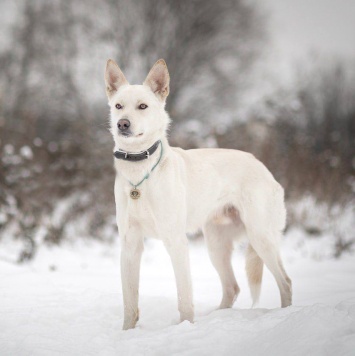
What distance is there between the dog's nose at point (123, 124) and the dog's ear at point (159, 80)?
0.55 metres

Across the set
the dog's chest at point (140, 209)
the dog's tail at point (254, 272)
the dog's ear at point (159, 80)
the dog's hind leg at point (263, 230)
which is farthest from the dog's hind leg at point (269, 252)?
the dog's ear at point (159, 80)

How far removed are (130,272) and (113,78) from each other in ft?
5.00

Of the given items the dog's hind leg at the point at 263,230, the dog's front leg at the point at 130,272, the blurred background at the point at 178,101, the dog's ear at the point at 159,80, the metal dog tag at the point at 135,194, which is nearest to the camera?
the metal dog tag at the point at 135,194

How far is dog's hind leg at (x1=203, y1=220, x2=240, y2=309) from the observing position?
387 centimetres

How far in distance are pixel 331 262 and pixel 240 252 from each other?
129 cm

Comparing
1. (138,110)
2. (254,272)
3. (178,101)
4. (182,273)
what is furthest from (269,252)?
(178,101)

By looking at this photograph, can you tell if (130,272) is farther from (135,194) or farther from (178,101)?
(178,101)

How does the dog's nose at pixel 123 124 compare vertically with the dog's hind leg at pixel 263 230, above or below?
above

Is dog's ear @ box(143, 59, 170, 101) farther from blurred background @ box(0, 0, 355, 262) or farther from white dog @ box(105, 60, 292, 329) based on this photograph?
blurred background @ box(0, 0, 355, 262)

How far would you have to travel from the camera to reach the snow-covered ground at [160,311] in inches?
86.6

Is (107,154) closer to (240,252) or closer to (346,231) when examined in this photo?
(240,252)

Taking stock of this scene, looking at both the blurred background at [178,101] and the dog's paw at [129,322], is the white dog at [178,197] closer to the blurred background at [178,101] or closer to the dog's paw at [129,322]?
the dog's paw at [129,322]

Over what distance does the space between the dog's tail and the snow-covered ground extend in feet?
0.98

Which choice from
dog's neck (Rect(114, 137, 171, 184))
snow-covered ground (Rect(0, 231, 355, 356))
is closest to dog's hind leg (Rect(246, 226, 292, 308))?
snow-covered ground (Rect(0, 231, 355, 356))
